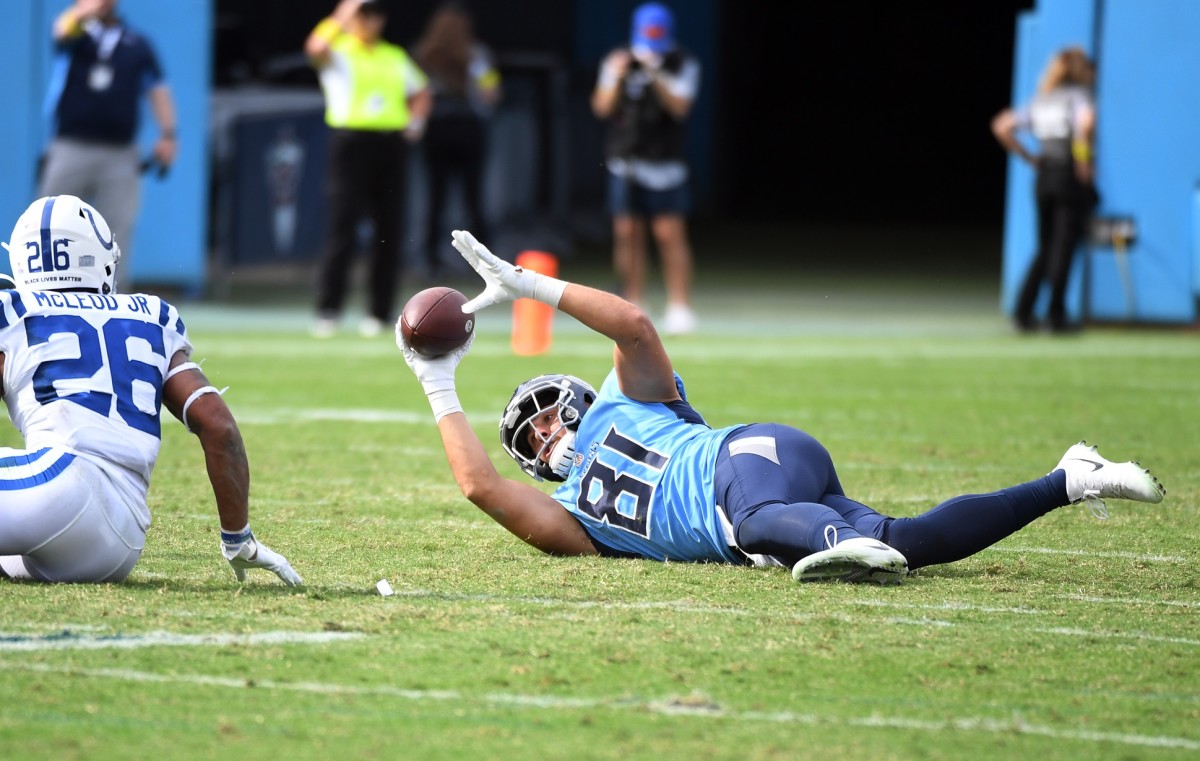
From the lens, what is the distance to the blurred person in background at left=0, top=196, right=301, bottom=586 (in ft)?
16.0

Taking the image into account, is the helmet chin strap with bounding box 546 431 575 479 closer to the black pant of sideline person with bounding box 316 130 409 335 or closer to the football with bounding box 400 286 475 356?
the football with bounding box 400 286 475 356

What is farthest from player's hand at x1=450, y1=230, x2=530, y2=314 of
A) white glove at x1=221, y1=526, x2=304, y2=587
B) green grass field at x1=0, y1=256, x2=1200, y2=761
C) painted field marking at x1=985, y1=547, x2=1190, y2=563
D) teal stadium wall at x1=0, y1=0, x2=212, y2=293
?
teal stadium wall at x1=0, y1=0, x2=212, y2=293

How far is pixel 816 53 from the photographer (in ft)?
124

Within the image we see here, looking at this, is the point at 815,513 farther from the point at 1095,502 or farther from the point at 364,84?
the point at 364,84

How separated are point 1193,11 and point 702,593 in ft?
37.1

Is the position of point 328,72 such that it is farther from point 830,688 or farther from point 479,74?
point 830,688

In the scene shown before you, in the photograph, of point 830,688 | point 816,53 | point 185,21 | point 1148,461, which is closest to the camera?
point 830,688

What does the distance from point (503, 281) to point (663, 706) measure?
6.78ft

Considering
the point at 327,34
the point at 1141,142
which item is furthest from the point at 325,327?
the point at 1141,142

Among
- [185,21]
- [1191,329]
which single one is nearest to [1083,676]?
[1191,329]

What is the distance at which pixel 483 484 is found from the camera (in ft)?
18.0

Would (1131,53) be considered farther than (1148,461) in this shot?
Yes

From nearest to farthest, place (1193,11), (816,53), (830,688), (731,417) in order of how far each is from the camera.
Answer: (830,688)
(731,417)
(1193,11)
(816,53)

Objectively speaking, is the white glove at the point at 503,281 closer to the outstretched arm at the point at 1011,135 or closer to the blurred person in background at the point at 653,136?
the blurred person in background at the point at 653,136
